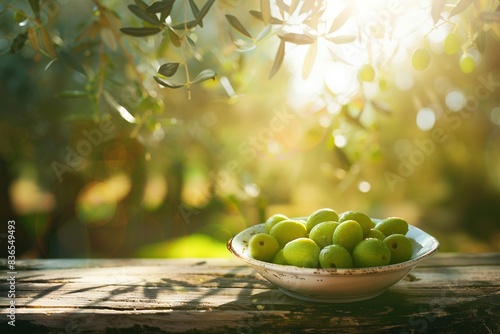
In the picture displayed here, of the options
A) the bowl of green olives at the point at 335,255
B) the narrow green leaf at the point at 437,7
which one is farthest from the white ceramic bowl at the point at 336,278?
the narrow green leaf at the point at 437,7

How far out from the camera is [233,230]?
383 cm

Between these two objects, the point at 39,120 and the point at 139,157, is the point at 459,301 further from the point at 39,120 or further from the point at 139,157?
the point at 39,120

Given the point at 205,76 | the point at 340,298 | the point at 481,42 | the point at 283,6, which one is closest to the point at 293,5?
the point at 283,6

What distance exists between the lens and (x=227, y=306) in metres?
1.17

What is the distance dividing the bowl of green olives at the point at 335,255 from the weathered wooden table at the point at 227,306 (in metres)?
0.05

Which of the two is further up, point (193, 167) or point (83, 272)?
point (193, 167)

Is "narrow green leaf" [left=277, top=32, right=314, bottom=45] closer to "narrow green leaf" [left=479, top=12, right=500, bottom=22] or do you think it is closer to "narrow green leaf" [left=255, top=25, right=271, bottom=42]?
"narrow green leaf" [left=255, top=25, right=271, bottom=42]

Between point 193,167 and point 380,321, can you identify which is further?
point 193,167

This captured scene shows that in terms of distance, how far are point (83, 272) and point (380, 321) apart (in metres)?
0.86

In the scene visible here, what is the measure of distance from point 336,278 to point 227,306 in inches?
10.6

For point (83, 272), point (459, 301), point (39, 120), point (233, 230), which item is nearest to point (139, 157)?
point (39, 120)

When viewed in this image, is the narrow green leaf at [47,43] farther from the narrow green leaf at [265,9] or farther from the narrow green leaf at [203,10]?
the narrow green leaf at [265,9]

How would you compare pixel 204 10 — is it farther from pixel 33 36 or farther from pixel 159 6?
pixel 33 36

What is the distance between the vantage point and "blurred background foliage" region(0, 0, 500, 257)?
147 centimetres
